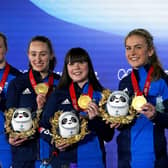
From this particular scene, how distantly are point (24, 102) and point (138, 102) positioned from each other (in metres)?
0.76

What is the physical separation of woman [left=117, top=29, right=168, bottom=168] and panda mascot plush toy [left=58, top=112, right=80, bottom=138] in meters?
0.29

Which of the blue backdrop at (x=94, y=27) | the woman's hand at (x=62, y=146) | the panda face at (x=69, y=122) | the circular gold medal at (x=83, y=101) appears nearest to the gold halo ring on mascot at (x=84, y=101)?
the circular gold medal at (x=83, y=101)

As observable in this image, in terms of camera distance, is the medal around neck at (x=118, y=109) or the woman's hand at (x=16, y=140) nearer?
the medal around neck at (x=118, y=109)

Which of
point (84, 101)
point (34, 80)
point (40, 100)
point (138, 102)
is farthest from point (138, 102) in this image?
point (34, 80)

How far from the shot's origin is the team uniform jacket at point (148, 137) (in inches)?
114

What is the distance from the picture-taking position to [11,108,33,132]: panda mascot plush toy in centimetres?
293

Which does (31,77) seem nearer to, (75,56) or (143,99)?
(75,56)

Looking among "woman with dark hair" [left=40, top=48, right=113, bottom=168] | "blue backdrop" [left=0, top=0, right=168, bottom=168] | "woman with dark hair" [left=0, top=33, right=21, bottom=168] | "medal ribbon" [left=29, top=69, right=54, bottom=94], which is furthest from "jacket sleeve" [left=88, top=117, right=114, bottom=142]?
"blue backdrop" [left=0, top=0, right=168, bottom=168]

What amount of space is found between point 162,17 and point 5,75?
1.27 metres

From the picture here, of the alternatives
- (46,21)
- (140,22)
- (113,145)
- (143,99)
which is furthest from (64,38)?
(143,99)

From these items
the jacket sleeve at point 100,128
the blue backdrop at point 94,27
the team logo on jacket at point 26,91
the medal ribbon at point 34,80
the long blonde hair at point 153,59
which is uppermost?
the blue backdrop at point 94,27

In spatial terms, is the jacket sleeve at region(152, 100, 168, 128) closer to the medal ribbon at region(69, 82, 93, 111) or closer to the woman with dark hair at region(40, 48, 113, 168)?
the woman with dark hair at region(40, 48, 113, 168)

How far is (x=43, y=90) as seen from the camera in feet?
10.3

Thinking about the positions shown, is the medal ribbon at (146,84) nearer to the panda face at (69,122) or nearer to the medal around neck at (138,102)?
the medal around neck at (138,102)
